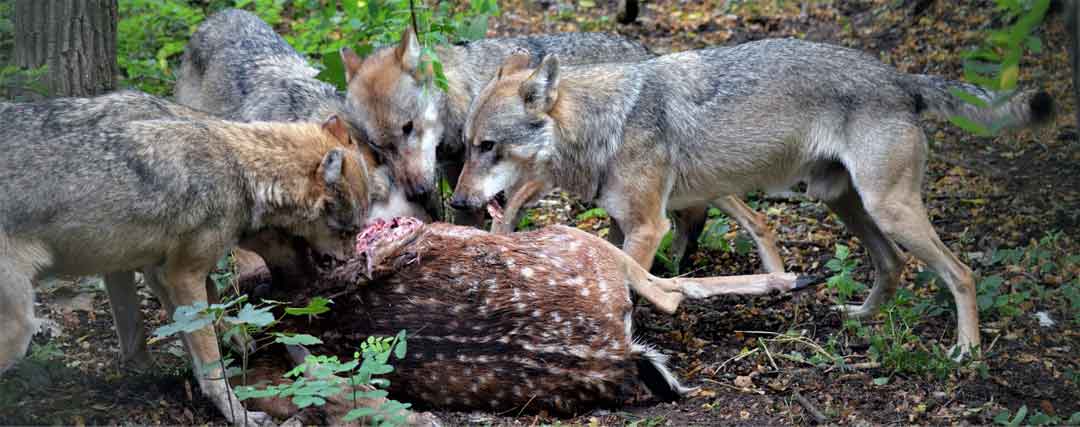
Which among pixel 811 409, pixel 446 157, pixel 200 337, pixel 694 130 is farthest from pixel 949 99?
pixel 200 337

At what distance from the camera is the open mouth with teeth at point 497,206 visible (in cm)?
653

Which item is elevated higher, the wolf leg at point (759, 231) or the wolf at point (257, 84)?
the wolf at point (257, 84)

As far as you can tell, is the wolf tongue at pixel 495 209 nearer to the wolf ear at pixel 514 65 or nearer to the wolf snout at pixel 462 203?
the wolf snout at pixel 462 203

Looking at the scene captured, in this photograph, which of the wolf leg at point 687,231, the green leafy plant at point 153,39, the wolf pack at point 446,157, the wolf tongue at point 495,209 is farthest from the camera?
the green leafy plant at point 153,39

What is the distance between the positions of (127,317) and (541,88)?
2.69 metres

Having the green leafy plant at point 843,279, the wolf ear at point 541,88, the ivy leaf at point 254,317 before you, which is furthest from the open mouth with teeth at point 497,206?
the ivy leaf at point 254,317

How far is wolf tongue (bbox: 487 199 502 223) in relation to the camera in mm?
6527

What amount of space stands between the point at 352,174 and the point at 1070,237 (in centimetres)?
472

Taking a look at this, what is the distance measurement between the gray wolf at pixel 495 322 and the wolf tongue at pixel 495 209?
1.20 meters

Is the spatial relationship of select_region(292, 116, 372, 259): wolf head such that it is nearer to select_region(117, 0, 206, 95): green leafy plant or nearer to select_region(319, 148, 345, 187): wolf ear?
select_region(319, 148, 345, 187): wolf ear

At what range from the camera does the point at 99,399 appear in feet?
16.0

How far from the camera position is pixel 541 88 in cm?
635

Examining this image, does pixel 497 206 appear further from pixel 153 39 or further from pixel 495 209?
pixel 153 39

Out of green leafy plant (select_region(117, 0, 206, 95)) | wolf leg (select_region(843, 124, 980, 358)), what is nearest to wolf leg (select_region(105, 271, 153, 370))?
green leafy plant (select_region(117, 0, 206, 95))
